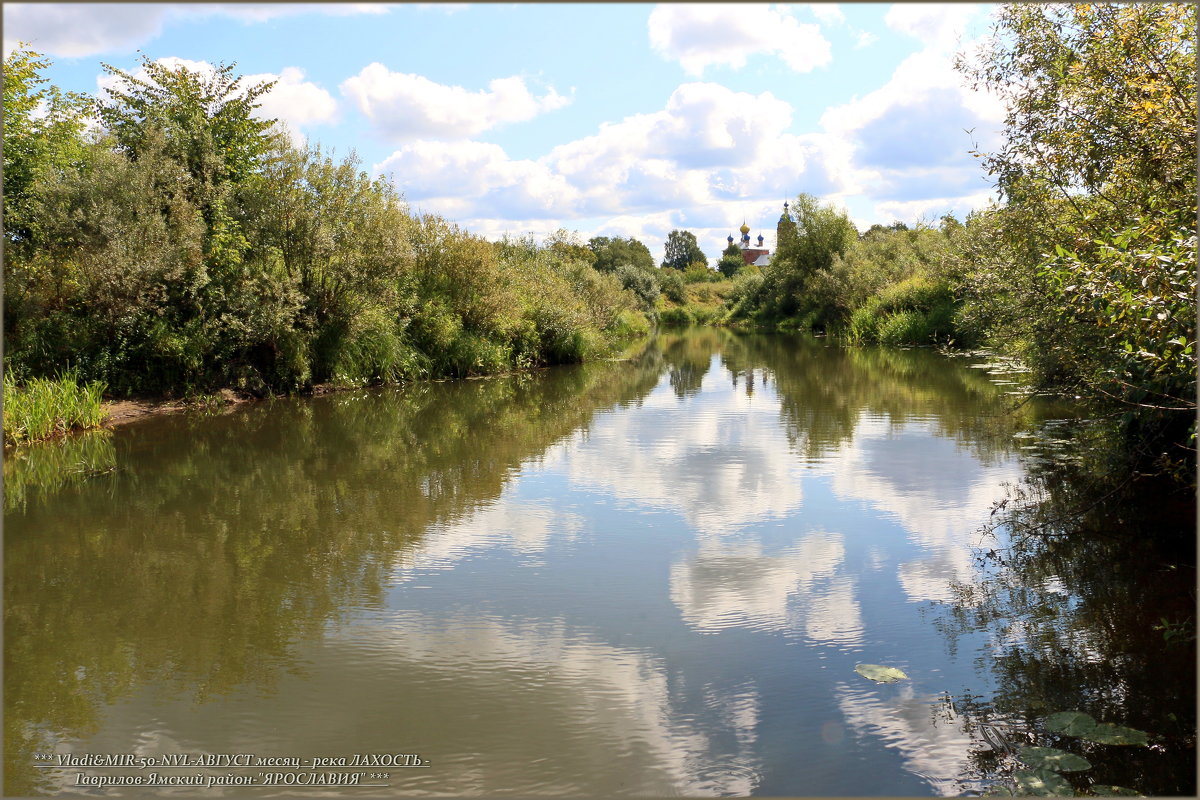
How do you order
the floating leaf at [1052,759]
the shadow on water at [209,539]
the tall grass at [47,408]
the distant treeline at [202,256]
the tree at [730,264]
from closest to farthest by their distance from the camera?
the floating leaf at [1052,759], the shadow on water at [209,539], the tall grass at [47,408], the distant treeline at [202,256], the tree at [730,264]

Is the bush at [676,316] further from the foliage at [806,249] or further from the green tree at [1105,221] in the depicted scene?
the green tree at [1105,221]

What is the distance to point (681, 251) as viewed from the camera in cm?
14800

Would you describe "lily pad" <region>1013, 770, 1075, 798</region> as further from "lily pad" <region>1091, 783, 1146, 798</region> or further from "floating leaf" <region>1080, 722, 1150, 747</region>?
"floating leaf" <region>1080, 722, 1150, 747</region>

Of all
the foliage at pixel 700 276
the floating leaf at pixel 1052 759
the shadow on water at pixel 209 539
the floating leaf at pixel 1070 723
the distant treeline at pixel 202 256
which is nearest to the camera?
the floating leaf at pixel 1052 759

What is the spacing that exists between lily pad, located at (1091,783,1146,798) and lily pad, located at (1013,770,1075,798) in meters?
0.12

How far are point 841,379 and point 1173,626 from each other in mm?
20019

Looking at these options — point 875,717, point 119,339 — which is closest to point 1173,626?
point 875,717

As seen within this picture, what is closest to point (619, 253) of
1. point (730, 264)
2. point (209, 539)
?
point (730, 264)

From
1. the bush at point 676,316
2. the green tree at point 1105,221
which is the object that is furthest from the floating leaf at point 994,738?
the bush at point 676,316

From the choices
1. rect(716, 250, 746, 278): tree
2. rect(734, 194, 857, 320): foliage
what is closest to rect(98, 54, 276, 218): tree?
rect(734, 194, 857, 320): foliage

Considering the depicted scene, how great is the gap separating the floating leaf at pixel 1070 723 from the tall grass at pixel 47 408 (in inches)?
616

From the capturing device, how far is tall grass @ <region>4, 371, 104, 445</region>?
14.8 m

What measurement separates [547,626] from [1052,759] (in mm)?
3584

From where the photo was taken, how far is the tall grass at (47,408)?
1475cm
